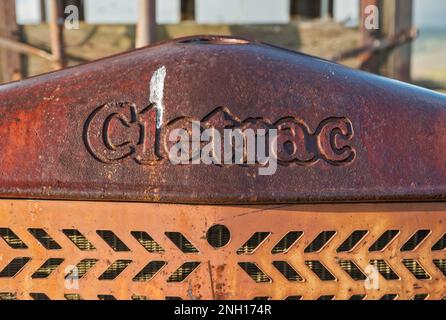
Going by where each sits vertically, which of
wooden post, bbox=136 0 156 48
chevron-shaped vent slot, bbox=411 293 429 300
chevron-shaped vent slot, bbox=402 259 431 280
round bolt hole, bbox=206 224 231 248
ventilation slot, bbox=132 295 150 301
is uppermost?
wooden post, bbox=136 0 156 48

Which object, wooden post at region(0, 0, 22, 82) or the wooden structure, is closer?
the wooden structure

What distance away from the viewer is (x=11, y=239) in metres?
1.43

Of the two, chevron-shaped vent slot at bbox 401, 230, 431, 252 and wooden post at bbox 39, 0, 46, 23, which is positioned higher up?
wooden post at bbox 39, 0, 46, 23

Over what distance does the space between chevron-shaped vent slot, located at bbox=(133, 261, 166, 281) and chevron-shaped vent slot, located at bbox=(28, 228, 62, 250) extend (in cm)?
22

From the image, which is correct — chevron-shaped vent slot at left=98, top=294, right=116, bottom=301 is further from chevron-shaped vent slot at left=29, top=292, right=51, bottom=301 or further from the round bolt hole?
the round bolt hole

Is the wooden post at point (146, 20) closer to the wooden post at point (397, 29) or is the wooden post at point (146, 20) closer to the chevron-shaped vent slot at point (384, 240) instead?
the wooden post at point (397, 29)

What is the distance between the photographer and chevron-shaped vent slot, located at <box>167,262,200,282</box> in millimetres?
1419

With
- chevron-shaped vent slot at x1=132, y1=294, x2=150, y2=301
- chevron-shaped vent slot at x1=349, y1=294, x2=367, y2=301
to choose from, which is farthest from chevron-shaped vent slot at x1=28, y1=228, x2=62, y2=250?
chevron-shaped vent slot at x1=349, y1=294, x2=367, y2=301

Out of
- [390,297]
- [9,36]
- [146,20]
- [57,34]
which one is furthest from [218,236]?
[9,36]

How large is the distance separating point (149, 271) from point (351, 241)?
53 cm

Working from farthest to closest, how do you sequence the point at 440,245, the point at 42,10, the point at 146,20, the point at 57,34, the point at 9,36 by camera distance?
the point at 42,10, the point at 9,36, the point at 57,34, the point at 146,20, the point at 440,245

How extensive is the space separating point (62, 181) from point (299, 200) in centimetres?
60

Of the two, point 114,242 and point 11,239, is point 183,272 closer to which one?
point 114,242
